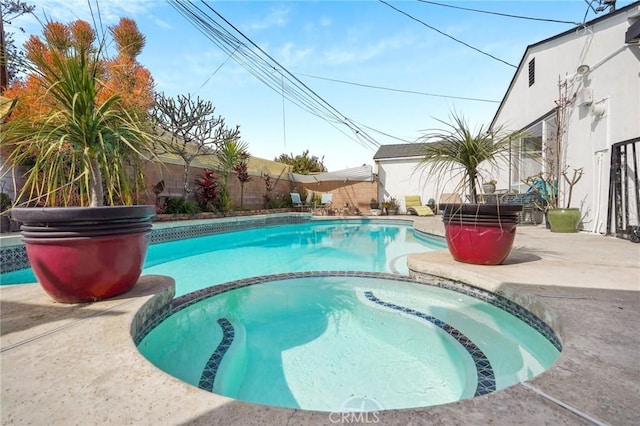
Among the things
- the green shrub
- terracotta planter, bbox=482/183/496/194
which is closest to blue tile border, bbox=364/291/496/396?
terracotta planter, bbox=482/183/496/194

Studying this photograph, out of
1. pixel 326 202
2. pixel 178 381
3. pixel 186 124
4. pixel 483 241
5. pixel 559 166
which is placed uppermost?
pixel 186 124

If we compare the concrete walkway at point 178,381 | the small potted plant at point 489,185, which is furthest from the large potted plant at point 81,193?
the small potted plant at point 489,185

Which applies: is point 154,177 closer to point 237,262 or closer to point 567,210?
point 237,262

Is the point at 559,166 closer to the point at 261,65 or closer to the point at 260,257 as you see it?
the point at 260,257

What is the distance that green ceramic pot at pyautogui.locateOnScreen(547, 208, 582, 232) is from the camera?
620 cm

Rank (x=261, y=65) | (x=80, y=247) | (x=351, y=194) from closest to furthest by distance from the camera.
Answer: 1. (x=80, y=247)
2. (x=261, y=65)
3. (x=351, y=194)

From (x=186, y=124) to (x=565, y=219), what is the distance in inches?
442

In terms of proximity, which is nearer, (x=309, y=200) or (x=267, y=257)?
(x=267, y=257)

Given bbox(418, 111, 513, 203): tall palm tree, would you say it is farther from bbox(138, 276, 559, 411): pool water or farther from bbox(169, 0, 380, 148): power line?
bbox(169, 0, 380, 148): power line

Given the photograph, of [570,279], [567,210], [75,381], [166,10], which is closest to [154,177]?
[166,10]

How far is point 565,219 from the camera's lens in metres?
6.25

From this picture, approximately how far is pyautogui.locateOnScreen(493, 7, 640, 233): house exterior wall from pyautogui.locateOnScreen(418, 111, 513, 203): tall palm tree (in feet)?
7.22

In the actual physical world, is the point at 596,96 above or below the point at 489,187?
above

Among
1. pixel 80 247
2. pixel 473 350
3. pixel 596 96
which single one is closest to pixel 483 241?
pixel 473 350
